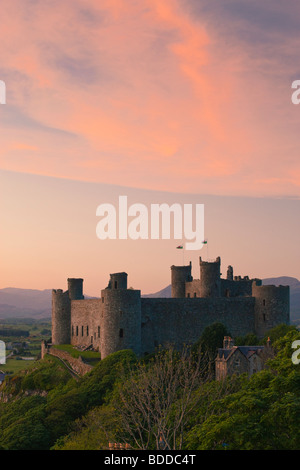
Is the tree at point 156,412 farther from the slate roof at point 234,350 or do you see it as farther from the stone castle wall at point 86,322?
the stone castle wall at point 86,322

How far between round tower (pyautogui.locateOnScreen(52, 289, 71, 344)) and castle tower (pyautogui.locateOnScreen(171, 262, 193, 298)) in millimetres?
13210

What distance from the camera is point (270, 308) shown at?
6725 centimetres

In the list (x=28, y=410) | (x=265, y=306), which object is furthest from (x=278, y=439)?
(x=265, y=306)

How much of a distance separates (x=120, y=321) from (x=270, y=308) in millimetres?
17951

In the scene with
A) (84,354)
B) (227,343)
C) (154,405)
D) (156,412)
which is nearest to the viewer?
(156,412)

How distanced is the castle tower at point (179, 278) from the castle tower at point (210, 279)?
4.28m

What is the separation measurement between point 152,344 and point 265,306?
531 inches

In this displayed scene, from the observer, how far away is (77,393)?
2053 inches

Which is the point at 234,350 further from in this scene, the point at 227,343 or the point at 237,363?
the point at 227,343

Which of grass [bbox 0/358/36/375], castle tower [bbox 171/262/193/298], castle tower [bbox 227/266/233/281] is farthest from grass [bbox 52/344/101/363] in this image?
grass [bbox 0/358/36/375]

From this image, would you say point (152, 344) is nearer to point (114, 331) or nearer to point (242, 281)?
point (114, 331)

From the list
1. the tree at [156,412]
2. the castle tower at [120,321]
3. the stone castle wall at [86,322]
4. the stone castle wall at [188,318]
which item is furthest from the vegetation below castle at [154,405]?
the stone castle wall at [188,318]

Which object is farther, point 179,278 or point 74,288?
point 74,288

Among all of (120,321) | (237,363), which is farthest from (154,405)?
(120,321)
